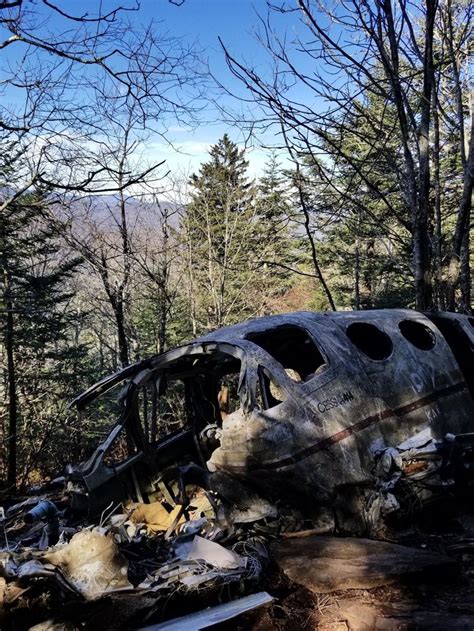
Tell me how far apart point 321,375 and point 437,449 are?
4.53 ft

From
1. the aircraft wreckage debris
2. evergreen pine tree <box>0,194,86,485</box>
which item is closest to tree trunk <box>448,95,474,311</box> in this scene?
the aircraft wreckage debris

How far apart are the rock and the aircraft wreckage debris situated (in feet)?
0.04

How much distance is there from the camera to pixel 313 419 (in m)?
→ 4.68

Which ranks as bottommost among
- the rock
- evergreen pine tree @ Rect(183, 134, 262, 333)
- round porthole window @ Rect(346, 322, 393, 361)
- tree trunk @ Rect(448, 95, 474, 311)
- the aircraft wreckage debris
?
the rock

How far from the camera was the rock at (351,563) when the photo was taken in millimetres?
3855

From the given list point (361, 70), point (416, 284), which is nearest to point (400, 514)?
point (416, 284)

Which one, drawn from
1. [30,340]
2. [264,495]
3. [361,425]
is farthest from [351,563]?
[30,340]

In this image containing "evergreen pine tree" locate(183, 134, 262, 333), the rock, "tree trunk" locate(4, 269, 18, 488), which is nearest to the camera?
the rock

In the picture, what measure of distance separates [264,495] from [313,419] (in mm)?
825

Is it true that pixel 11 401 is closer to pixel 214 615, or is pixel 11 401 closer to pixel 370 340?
pixel 370 340

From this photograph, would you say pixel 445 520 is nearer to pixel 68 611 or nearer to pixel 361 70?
pixel 68 611

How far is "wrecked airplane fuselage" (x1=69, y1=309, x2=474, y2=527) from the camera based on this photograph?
4562 millimetres

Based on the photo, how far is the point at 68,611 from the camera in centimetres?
311

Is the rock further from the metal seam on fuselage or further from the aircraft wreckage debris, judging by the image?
the metal seam on fuselage
